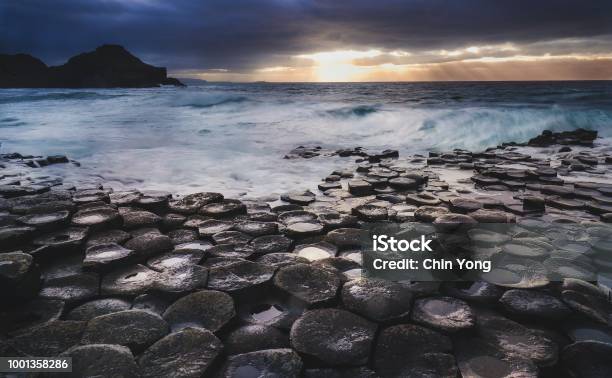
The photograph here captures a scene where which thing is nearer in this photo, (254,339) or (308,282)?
(254,339)

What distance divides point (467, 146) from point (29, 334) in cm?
1293

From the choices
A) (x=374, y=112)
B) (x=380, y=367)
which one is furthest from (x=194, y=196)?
(x=374, y=112)

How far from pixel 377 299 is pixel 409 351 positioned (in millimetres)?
495

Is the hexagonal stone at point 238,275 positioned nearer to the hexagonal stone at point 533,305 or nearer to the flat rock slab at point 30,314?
the flat rock slab at point 30,314

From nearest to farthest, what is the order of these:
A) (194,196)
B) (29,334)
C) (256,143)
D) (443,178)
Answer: (29,334)
(194,196)
(443,178)
(256,143)

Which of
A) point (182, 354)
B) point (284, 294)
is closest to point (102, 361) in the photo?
point (182, 354)

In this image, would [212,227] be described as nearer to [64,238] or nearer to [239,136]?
[64,238]

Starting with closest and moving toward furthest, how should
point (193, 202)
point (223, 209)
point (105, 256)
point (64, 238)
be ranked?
point (105, 256), point (64, 238), point (223, 209), point (193, 202)

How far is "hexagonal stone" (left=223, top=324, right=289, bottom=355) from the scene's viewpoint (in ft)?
7.48

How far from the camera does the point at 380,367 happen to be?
2.13 meters

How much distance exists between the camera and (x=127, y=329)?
2.34 m

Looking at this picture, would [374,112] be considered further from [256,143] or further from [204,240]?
[204,240]

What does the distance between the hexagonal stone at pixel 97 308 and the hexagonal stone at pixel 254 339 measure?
0.91 m

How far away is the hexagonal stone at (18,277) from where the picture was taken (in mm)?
2586
